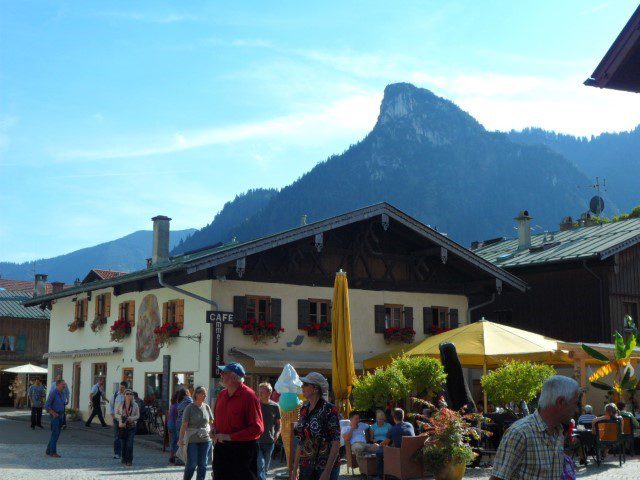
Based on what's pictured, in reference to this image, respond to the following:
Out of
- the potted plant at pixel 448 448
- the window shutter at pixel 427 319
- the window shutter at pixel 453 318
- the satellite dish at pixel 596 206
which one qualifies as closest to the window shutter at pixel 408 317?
the window shutter at pixel 427 319

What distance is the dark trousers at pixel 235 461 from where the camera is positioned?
742 cm

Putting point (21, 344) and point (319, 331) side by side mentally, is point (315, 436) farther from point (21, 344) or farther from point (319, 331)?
point (21, 344)

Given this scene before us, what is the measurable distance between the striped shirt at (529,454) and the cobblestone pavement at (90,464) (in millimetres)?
9802

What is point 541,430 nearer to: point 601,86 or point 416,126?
point 601,86

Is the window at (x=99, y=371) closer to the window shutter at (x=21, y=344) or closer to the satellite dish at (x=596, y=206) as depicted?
the window shutter at (x=21, y=344)

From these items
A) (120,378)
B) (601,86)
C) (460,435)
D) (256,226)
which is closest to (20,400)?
(120,378)

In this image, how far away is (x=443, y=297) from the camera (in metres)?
26.5

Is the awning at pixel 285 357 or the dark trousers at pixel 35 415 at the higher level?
the awning at pixel 285 357

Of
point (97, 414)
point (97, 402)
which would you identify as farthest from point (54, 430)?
point (97, 414)

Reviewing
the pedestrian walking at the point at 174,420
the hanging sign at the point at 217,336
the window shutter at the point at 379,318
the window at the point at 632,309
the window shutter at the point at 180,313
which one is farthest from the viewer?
the window at the point at 632,309

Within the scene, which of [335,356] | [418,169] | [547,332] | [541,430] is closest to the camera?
[541,430]

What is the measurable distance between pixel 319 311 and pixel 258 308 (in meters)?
2.04

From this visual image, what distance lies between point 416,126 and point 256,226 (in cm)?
4900

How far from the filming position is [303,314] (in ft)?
78.0
